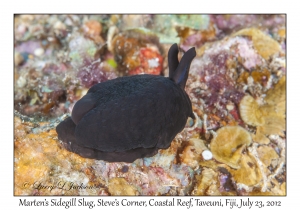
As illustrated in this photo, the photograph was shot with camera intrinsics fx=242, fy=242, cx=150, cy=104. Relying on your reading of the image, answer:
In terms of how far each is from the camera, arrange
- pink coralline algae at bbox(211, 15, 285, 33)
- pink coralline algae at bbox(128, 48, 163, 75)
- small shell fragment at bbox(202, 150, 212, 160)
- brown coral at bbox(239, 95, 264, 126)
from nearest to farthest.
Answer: small shell fragment at bbox(202, 150, 212, 160) < brown coral at bbox(239, 95, 264, 126) < pink coralline algae at bbox(128, 48, 163, 75) < pink coralline algae at bbox(211, 15, 285, 33)

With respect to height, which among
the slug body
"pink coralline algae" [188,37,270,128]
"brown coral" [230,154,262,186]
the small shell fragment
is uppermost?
"pink coralline algae" [188,37,270,128]

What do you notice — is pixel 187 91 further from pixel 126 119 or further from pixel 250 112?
pixel 126 119

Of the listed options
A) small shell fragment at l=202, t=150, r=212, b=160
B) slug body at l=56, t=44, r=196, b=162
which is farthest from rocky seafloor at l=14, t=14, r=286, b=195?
slug body at l=56, t=44, r=196, b=162

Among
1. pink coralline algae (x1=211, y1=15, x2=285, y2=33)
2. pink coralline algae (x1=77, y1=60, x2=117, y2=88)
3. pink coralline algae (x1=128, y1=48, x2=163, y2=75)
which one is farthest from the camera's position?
pink coralline algae (x1=211, y1=15, x2=285, y2=33)

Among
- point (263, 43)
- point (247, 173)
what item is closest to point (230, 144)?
point (247, 173)

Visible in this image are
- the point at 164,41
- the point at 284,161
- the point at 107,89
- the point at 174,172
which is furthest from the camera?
the point at 164,41

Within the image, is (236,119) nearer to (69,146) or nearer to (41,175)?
(69,146)

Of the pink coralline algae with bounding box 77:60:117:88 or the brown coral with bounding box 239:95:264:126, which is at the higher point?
the pink coralline algae with bounding box 77:60:117:88

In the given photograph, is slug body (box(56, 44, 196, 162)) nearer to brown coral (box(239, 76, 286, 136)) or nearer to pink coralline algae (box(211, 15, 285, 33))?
brown coral (box(239, 76, 286, 136))

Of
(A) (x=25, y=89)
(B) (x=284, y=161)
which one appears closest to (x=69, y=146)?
(A) (x=25, y=89)
